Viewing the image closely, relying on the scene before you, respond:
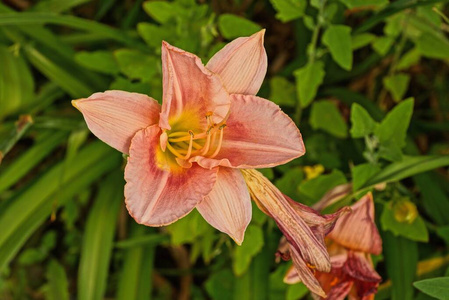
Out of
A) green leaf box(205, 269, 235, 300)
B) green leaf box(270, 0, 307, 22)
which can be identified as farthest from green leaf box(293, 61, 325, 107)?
green leaf box(205, 269, 235, 300)

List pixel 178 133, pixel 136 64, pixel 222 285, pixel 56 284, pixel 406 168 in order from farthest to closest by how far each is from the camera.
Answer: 1. pixel 56 284
2. pixel 222 285
3. pixel 136 64
4. pixel 406 168
5. pixel 178 133

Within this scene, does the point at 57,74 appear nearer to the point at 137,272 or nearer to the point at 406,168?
the point at 137,272

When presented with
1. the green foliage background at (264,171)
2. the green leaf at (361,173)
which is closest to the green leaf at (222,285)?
the green foliage background at (264,171)

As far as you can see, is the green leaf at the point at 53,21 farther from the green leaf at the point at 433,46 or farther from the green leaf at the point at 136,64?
the green leaf at the point at 433,46

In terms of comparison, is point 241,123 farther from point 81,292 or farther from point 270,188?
point 81,292

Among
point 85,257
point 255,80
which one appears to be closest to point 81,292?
point 85,257

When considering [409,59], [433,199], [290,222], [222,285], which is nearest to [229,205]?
[290,222]
